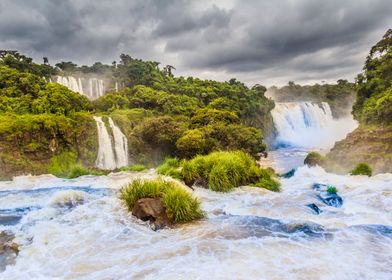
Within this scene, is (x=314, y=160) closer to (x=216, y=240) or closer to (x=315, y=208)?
(x=315, y=208)

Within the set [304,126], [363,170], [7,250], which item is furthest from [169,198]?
[304,126]

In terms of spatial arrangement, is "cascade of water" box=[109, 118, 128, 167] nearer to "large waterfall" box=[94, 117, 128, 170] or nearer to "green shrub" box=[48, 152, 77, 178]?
"large waterfall" box=[94, 117, 128, 170]

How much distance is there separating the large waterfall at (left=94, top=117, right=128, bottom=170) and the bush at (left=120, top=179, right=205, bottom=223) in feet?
61.3

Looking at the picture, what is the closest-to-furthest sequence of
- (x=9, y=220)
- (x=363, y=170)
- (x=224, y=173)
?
(x=9, y=220) → (x=224, y=173) → (x=363, y=170)

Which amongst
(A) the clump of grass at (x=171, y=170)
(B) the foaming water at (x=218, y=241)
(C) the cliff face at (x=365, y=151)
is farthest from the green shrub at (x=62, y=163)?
(C) the cliff face at (x=365, y=151)

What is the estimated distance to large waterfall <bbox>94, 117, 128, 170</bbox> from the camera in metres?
29.1

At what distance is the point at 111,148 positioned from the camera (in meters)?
29.8

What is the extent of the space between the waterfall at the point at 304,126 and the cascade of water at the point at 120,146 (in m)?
30.3

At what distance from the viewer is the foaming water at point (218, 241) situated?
6.51 m

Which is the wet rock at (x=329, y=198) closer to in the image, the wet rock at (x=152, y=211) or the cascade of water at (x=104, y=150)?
the wet rock at (x=152, y=211)

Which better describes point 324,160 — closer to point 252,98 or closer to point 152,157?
point 152,157

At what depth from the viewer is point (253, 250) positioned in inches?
294

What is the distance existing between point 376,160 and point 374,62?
1218cm

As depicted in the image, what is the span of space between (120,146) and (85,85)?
82.2 ft
